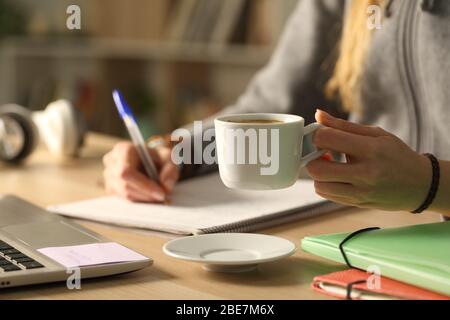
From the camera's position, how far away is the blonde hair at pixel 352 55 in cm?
121

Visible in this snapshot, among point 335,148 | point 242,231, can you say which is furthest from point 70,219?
point 335,148

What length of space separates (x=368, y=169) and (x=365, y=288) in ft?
0.40

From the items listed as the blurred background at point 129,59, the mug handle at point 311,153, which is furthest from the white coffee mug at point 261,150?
the blurred background at point 129,59

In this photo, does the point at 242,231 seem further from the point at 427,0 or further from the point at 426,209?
the point at 427,0

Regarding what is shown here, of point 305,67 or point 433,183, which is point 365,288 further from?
point 305,67

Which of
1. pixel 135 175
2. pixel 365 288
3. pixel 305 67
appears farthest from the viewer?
pixel 305 67

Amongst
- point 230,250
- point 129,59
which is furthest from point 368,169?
point 129,59

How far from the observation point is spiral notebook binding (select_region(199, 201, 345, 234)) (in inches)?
34.7

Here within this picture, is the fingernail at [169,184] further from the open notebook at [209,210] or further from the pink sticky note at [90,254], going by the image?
the pink sticky note at [90,254]

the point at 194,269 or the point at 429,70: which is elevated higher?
the point at 429,70

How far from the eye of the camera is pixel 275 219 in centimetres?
94

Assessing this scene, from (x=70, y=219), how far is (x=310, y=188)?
327mm

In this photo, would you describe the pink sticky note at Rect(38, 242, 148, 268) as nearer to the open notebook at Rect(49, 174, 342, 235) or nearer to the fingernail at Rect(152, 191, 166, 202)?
the open notebook at Rect(49, 174, 342, 235)
